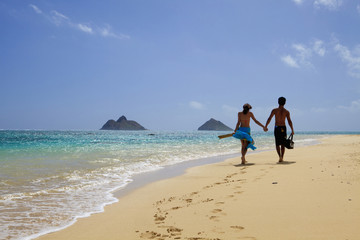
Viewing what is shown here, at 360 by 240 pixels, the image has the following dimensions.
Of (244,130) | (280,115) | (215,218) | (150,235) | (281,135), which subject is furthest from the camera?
(244,130)

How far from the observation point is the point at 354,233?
2.30 m

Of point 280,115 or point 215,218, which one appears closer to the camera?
point 215,218

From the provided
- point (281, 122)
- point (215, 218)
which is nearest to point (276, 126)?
point (281, 122)

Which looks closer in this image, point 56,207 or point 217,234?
point 217,234

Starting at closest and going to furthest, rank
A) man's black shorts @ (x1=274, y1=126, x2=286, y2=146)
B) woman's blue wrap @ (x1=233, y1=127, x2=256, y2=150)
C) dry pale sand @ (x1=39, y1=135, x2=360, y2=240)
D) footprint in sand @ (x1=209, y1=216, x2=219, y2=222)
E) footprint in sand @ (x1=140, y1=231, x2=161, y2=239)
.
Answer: dry pale sand @ (x1=39, y1=135, x2=360, y2=240), footprint in sand @ (x1=140, y1=231, x2=161, y2=239), footprint in sand @ (x1=209, y1=216, x2=219, y2=222), man's black shorts @ (x1=274, y1=126, x2=286, y2=146), woman's blue wrap @ (x1=233, y1=127, x2=256, y2=150)

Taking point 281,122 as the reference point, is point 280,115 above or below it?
above

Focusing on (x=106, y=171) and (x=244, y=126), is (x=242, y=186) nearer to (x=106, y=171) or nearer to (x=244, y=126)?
(x=244, y=126)

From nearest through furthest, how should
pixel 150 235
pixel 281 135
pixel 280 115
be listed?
pixel 150 235 → pixel 281 135 → pixel 280 115

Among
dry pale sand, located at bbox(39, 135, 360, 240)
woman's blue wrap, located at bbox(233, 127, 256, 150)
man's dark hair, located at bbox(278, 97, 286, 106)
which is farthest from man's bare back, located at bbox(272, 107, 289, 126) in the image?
dry pale sand, located at bbox(39, 135, 360, 240)

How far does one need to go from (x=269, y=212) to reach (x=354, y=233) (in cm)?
88

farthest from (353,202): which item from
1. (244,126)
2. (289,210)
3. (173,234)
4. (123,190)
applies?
(244,126)

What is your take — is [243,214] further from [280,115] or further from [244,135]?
[280,115]

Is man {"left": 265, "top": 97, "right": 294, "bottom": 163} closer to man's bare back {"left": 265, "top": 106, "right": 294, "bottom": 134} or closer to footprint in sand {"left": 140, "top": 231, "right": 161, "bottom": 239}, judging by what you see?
man's bare back {"left": 265, "top": 106, "right": 294, "bottom": 134}

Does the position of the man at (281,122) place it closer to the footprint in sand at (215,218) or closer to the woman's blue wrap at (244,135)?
the woman's blue wrap at (244,135)
